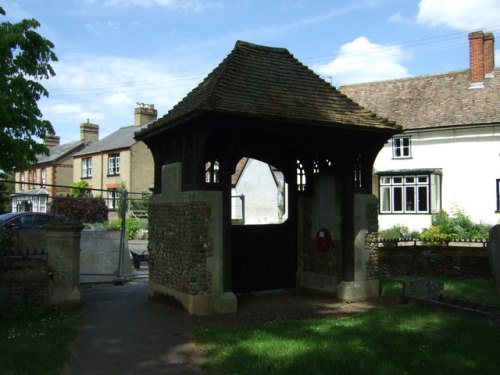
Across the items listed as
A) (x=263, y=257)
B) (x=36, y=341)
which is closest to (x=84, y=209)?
(x=263, y=257)

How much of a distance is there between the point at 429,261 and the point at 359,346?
8.55 m

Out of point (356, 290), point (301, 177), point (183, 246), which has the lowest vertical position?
point (356, 290)

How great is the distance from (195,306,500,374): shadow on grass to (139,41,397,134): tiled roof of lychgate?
151 inches

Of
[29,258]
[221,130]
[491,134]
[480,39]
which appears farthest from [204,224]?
[480,39]

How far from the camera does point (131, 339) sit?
27.4 ft

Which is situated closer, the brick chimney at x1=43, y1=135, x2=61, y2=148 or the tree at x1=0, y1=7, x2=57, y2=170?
the tree at x1=0, y1=7, x2=57, y2=170

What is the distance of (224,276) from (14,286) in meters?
3.91

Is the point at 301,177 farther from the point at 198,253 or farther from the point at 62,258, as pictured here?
the point at 62,258

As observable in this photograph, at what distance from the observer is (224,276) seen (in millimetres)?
10117

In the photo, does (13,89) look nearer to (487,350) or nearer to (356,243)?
(356,243)

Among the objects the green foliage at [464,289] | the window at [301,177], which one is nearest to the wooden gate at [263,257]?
the window at [301,177]

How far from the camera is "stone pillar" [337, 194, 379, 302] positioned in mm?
11508

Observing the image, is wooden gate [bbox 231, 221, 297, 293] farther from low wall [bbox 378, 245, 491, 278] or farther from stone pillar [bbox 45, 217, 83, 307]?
low wall [bbox 378, 245, 491, 278]

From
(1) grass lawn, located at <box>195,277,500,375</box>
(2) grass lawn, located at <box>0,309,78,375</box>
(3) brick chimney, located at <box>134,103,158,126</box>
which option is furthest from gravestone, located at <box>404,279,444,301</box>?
(3) brick chimney, located at <box>134,103,158,126</box>
